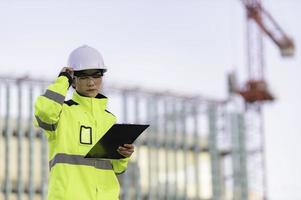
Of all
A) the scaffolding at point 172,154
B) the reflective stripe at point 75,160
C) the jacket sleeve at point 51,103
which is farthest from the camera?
the scaffolding at point 172,154

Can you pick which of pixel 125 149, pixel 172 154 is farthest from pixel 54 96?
pixel 172 154

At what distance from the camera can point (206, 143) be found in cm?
8712

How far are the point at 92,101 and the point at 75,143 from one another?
37 centimetres

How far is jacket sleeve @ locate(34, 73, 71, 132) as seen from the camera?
303 inches

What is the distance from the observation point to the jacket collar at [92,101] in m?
8.09

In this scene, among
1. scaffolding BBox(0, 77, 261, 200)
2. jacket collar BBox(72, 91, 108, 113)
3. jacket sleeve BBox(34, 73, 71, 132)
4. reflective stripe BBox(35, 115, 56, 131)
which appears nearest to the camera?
jacket sleeve BBox(34, 73, 71, 132)

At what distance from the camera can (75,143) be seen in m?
7.98

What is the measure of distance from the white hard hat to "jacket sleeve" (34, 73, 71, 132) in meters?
0.19

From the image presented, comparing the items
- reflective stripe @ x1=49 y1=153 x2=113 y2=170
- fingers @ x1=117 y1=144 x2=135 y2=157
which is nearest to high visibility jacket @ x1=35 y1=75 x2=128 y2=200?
reflective stripe @ x1=49 y1=153 x2=113 y2=170

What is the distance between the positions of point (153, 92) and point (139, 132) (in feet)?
253

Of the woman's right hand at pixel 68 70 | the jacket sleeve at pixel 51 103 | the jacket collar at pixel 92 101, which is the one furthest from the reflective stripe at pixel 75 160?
the woman's right hand at pixel 68 70

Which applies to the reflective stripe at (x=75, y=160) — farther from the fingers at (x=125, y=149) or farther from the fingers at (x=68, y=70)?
the fingers at (x=68, y=70)

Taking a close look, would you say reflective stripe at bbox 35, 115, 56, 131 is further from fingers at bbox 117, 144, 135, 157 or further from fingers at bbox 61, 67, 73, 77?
fingers at bbox 117, 144, 135, 157

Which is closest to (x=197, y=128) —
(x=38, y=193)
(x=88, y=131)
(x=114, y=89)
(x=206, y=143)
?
(x=206, y=143)
